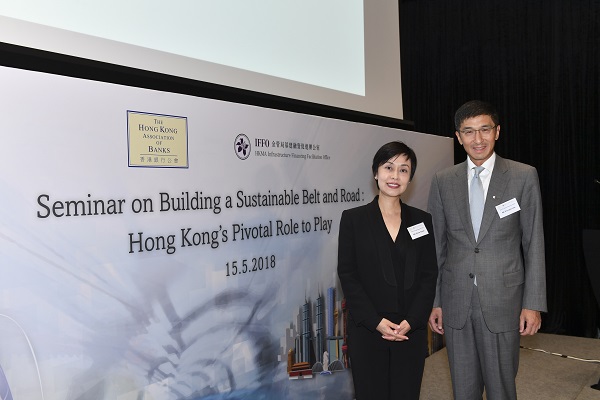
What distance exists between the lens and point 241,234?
2496 mm

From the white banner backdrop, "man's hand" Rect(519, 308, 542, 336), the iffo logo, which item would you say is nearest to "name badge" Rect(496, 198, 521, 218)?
"man's hand" Rect(519, 308, 542, 336)

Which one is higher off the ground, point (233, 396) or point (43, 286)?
point (43, 286)

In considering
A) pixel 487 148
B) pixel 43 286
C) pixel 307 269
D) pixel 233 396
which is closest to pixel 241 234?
pixel 307 269

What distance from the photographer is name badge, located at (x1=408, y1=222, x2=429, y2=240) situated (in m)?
2.19

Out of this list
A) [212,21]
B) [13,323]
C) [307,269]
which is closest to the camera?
[13,323]

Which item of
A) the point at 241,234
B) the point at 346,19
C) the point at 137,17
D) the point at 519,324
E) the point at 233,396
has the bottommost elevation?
the point at 233,396

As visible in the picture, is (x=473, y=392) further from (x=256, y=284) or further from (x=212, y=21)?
(x=212, y=21)

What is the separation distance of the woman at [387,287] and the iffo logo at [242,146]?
2.02ft

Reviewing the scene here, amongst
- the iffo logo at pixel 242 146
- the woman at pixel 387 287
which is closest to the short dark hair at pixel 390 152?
the woman at pixel 387 287

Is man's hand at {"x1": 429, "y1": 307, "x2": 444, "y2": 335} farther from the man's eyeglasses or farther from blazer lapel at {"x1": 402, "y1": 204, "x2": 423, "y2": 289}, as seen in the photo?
the man's eyeglasses

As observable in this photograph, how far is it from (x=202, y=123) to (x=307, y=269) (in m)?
1.02

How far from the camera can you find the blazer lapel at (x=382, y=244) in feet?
7.04

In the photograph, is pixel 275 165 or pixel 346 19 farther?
pixel 346 19

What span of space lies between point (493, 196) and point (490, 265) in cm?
30
